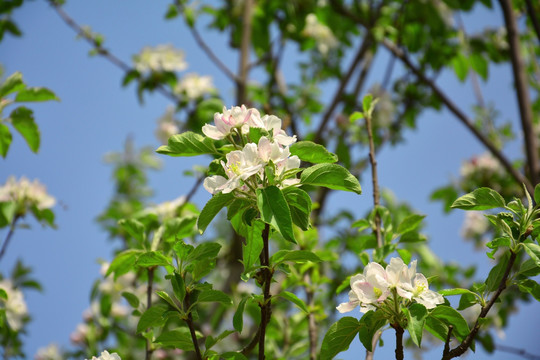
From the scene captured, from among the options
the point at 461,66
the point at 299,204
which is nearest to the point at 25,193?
the point at 299,204

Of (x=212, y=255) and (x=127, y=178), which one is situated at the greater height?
(x=127, y=178)

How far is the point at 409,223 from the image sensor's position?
1312 millimetres

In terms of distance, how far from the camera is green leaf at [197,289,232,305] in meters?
0.96

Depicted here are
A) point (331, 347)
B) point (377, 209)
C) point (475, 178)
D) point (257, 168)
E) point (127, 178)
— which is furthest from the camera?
point (127, 178)

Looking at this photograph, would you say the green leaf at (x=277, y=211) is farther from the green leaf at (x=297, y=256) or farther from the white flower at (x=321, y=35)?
the white flower at (x=321, y=35)

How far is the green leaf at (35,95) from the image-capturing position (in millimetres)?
1656

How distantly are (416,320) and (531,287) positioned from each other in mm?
262

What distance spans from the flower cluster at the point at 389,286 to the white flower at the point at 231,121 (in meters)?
0.35

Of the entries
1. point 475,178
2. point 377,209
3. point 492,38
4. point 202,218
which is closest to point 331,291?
point 475,178

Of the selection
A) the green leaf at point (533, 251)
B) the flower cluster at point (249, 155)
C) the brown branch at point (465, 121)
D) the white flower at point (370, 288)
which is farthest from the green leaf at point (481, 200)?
the brown branch at point (465, 121)

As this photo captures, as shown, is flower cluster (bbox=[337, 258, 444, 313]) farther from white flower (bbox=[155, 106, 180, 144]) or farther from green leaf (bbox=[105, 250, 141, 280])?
white flower (bbox=[155, 106, 180, 144])

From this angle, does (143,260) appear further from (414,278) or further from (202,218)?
(414,278)

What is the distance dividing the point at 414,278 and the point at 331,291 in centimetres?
207

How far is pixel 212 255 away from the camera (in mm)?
963
